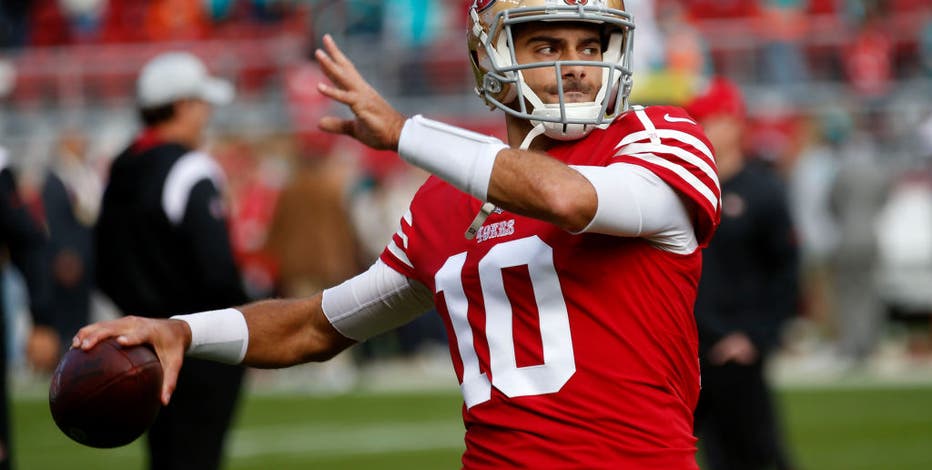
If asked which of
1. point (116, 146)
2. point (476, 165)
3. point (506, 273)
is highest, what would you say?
point (476, 165)

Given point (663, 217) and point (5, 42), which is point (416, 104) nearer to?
point (5, 42)

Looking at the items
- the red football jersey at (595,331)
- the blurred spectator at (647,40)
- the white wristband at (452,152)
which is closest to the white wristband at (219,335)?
the red football jersey at (595,331)

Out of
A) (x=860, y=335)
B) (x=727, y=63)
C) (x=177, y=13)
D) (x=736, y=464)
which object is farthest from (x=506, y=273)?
(x=177, y=13)

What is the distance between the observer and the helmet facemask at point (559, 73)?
3.23m

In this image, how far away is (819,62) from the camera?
1598 cm

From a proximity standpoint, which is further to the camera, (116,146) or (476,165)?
(116,146)

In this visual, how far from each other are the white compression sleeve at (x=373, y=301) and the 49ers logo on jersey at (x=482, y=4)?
64 centimetres

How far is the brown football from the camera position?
332 centimetres

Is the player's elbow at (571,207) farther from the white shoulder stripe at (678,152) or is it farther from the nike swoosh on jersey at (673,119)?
the nike swoosh on jersey at (673,119)

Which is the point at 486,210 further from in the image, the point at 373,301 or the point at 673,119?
the point at 373,301

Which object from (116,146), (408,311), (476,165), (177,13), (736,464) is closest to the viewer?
(476,165)

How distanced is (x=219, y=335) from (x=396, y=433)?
6583 mm

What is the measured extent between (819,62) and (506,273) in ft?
43.9

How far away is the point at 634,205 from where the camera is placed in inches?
118
